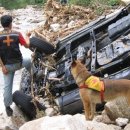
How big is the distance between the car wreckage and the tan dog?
2.79ft

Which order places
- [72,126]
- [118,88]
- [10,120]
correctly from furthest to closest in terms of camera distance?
[10,120] → [118,88] → [72,126]

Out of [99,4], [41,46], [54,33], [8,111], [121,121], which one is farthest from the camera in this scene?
[99,4]

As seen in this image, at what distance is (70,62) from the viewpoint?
29.8 ft

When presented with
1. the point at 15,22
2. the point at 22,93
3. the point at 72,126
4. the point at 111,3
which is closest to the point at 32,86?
the point at 22,93

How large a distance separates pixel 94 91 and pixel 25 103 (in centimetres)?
195

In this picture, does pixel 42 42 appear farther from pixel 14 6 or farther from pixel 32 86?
pixel 14 6

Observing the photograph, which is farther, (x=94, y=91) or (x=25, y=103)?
(x=25, y=103)

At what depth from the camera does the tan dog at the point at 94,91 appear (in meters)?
7.03

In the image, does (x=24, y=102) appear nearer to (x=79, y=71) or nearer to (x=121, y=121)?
(x=79, y=71)

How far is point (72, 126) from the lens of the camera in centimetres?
596

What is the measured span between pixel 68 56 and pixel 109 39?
2.77ft

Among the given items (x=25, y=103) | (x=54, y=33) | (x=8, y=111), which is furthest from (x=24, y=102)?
(x=54, y=33)

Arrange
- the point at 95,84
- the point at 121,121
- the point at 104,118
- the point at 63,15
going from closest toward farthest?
the point at 95,84
the point at 121,121
the point at 104,118
the point at 63,15

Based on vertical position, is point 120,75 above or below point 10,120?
above
